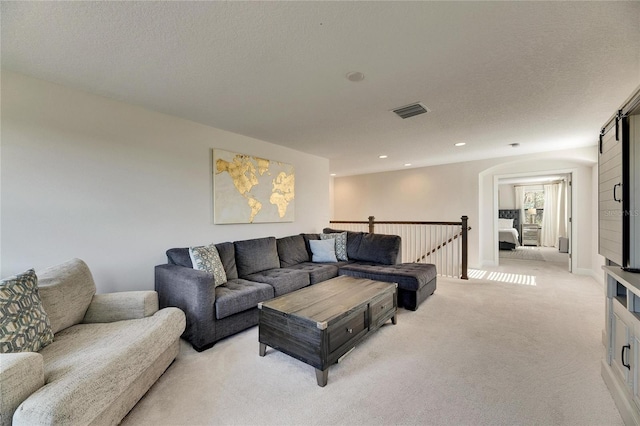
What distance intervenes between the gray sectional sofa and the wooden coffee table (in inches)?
18.4

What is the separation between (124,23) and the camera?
150cm

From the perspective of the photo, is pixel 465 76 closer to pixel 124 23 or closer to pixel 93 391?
pixel 124 23

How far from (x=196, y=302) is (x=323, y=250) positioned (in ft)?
7.38

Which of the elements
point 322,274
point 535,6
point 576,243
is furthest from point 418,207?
point 535,6

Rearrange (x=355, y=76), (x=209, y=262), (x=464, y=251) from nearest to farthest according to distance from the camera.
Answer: (x=355, y=76) → (x=209, y=262) → (x=464, y=251)

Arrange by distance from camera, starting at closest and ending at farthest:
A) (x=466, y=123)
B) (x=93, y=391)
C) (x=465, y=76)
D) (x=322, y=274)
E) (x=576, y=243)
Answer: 1. (x=93, y=391)
2. (x=465, y=76)
3. (x=466, y=123)
4. (x=322, y=274)
5. (x=576, y=243)

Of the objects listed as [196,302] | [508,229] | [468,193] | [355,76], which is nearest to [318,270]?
[196,302]

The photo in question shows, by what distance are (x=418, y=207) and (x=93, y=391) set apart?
6.31 meters

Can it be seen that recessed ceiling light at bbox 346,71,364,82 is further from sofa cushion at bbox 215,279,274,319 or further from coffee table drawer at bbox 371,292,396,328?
sofa cushion at bbox 215,279,274,319

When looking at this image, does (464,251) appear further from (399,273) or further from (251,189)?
(251,189)

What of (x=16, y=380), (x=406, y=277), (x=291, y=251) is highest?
(x=291, y=251)

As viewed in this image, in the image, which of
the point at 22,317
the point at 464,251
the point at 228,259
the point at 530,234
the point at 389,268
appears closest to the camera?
the point at 22,317

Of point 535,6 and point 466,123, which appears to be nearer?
point 535,6

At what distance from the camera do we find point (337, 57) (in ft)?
6.03
